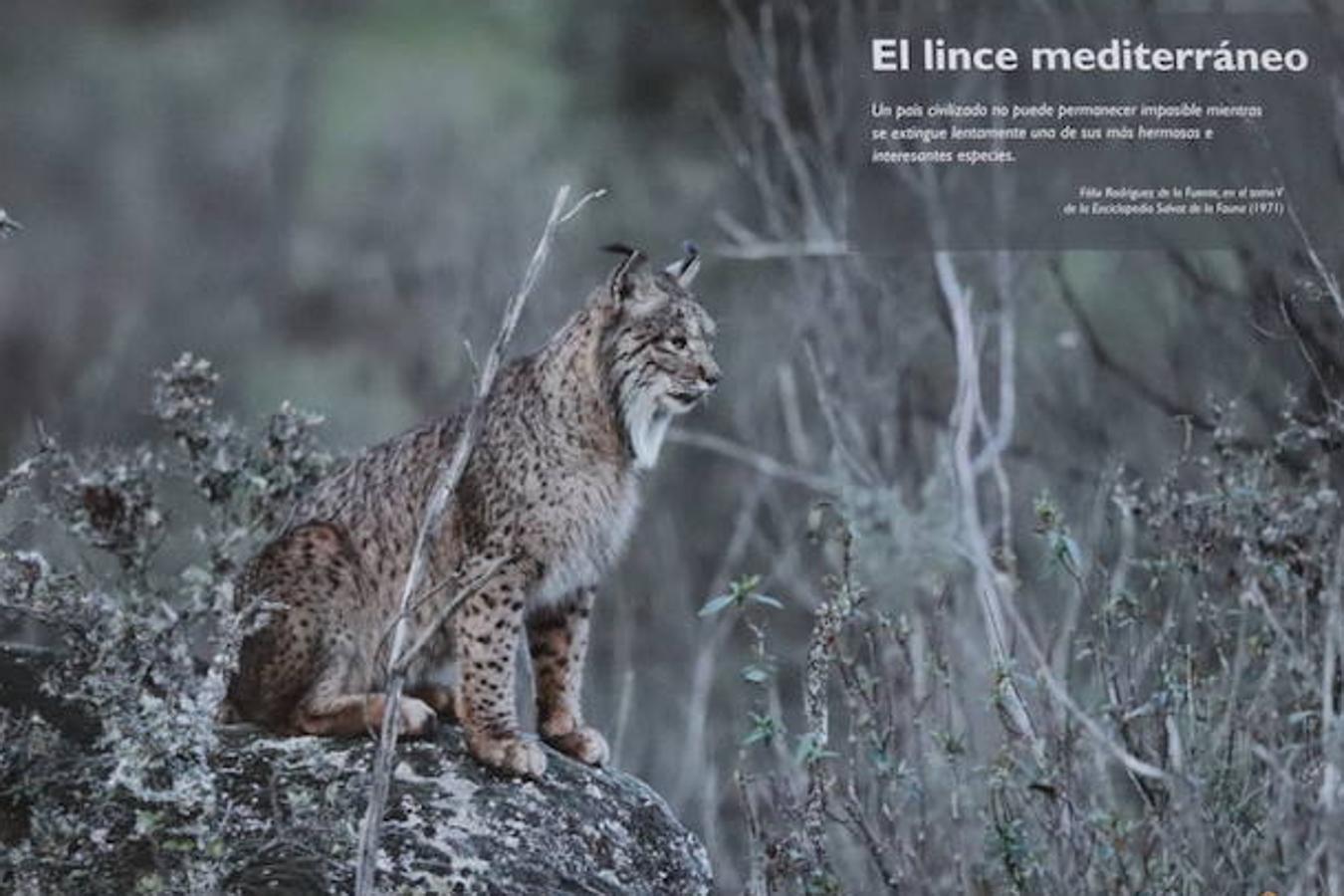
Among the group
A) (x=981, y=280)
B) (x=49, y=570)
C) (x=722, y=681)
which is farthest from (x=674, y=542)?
(x=49, y=570)

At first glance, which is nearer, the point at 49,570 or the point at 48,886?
the point at 48,886

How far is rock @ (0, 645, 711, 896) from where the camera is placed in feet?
16.7

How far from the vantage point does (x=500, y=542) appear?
5855 mm

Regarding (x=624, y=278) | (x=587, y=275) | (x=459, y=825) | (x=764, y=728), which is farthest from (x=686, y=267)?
(x=587, y=275)

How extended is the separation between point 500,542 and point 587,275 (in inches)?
129

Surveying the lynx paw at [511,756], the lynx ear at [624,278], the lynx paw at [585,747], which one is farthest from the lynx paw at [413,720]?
the lynx ear at [624,278]

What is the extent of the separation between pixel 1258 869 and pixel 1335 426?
1.35 metres

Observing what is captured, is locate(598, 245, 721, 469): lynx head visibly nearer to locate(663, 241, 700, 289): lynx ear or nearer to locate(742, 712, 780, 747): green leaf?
locate(663, 241, 700, 289): lynx ear

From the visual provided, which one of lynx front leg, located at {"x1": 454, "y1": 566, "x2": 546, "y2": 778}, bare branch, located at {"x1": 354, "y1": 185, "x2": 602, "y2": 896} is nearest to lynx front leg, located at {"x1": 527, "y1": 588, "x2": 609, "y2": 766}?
lynx front leg, located at {"x1": 454, "y1": 566, "x2": 546, "y2": 778}

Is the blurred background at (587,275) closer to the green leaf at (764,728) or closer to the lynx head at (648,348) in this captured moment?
the lynx head at (648,348)

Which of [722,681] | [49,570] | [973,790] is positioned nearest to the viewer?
[49,570]

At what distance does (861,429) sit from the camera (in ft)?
29.6

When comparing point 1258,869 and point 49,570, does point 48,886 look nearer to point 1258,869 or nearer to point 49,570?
point 49,570

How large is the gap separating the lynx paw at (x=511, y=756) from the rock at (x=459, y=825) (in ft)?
0.08
